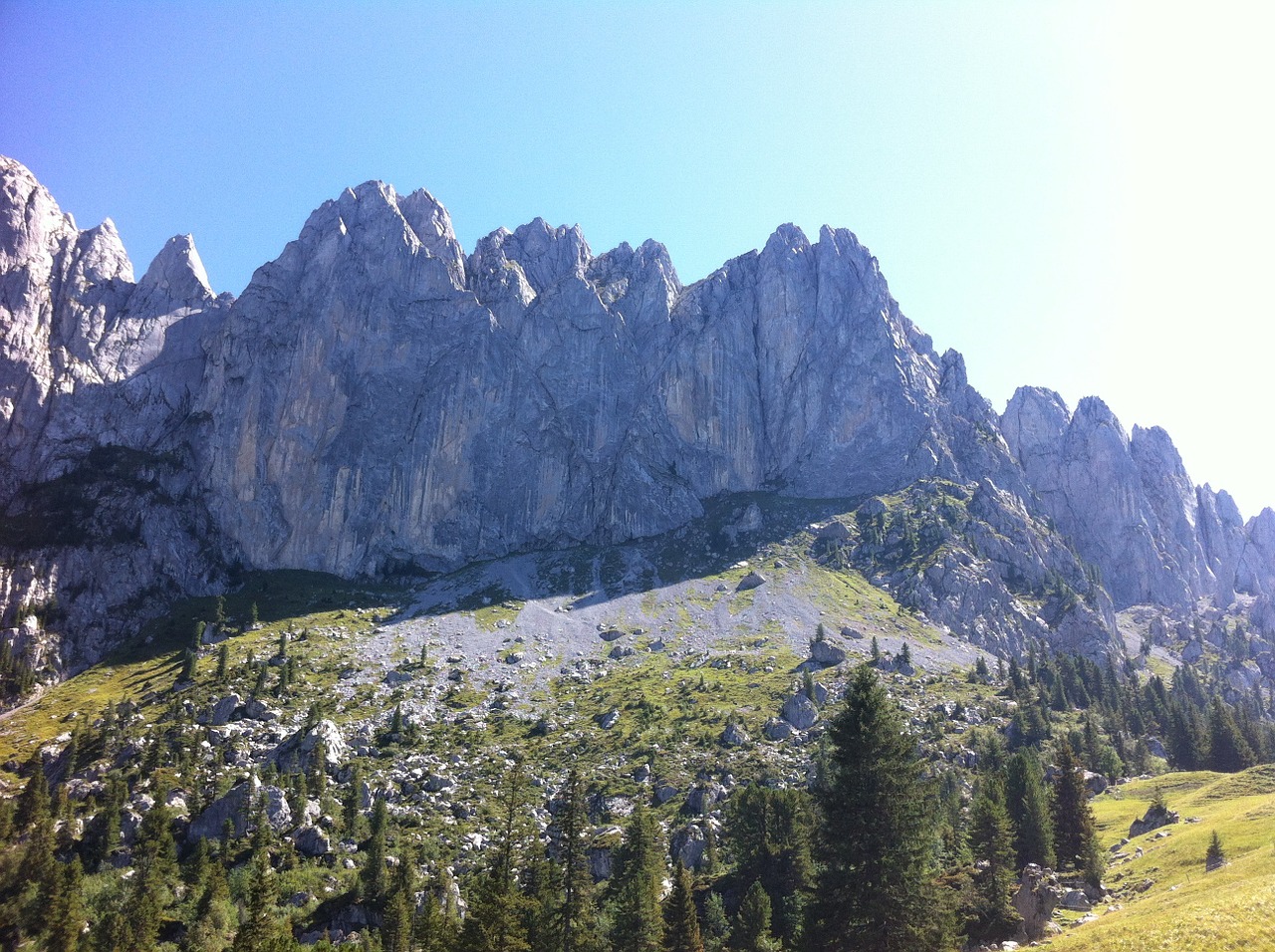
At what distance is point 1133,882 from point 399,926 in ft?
218

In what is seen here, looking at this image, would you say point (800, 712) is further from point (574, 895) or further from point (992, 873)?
point (574, 895)

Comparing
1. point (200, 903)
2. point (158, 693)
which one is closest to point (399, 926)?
point (200, 903)

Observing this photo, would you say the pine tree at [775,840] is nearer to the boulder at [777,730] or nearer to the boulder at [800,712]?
the boulder at [777,730]

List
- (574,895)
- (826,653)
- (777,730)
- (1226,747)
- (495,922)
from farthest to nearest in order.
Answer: (826,653) < (777,730) < (1226,747) < (574,895) < (495,922)

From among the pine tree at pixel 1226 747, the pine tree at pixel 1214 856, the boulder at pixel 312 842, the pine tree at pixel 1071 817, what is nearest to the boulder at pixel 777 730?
the pine tree at pixel 1071 817

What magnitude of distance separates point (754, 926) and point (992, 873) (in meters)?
19.3

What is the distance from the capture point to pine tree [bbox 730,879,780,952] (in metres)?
60.3

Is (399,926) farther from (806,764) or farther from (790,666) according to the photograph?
(790,666)

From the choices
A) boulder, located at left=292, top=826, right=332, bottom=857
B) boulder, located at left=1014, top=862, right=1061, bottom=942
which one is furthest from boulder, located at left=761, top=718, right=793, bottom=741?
boulder, located at left=1014, top=862, right=1061, bottom=942

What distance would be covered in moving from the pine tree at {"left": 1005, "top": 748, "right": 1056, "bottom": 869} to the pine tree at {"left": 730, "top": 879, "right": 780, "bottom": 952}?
2523 centimetres

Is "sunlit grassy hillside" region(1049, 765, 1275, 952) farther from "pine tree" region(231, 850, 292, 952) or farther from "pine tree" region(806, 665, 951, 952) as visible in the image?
"pine tree" region(231, 850, 292, 952)

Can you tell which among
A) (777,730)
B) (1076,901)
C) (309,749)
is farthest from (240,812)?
(1076,901)

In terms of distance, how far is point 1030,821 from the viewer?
73.3 meters

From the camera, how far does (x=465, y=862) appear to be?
103m
